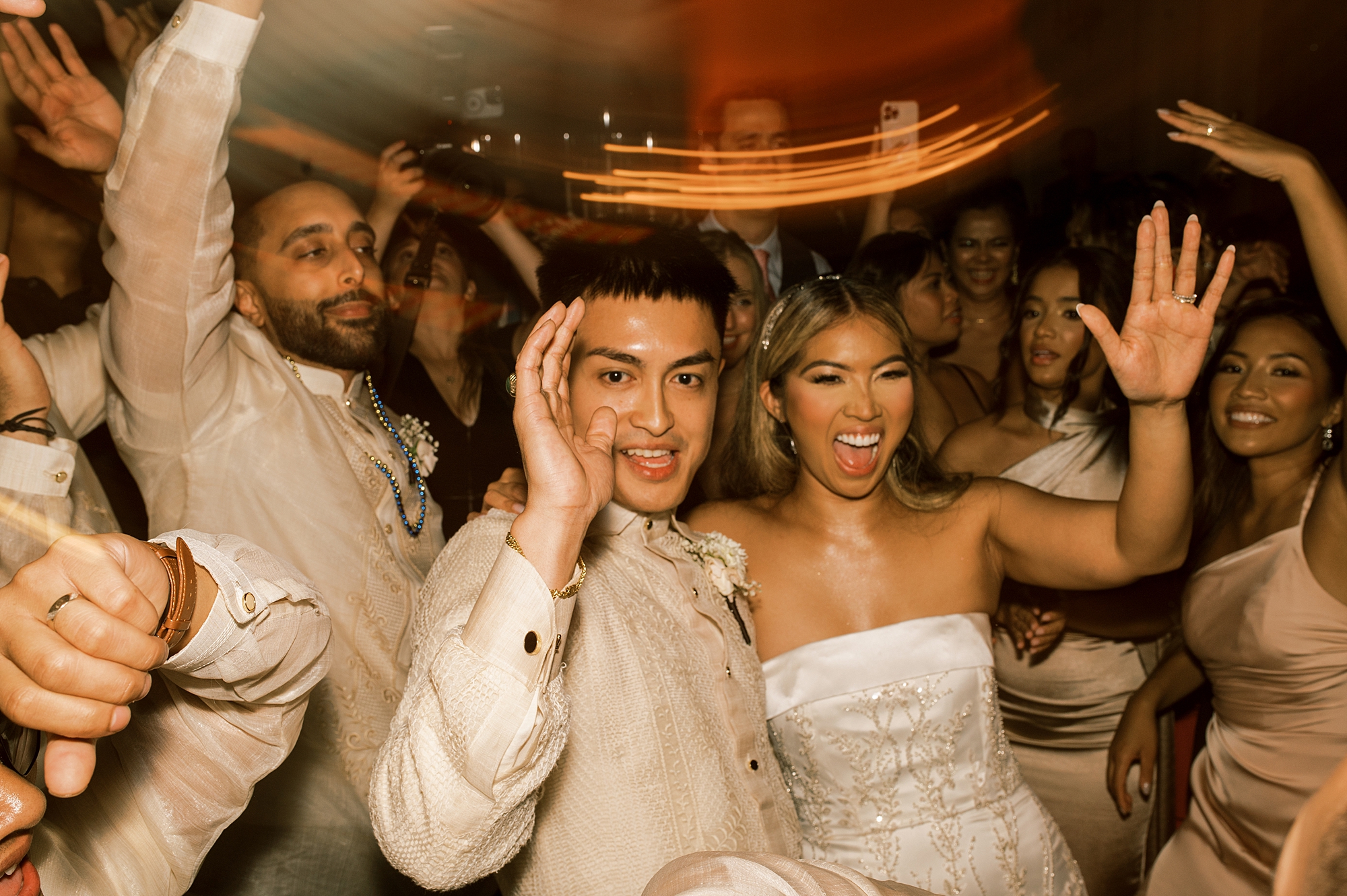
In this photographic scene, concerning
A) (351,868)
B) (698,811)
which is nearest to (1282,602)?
(698,811)

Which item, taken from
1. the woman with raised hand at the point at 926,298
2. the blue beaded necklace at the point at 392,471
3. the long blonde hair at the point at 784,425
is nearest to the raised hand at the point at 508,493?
the blue beaded necklace at the point at 392,471

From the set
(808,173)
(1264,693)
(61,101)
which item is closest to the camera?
(61,101)

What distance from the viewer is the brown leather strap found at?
22.1 inches

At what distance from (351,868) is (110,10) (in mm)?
1306

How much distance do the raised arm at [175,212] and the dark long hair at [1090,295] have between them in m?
1.85

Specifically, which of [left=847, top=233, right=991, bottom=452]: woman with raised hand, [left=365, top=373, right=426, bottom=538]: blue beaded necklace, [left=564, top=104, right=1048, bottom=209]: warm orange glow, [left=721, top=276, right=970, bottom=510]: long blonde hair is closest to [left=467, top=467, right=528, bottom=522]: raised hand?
[left=365, top=373, right=426, bottom=538]: blue beaded necklace

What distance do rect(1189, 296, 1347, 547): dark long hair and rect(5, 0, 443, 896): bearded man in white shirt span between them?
5.48ft

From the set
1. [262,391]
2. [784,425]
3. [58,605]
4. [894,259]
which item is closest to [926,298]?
[894,259]

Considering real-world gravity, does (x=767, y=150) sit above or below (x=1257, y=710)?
above

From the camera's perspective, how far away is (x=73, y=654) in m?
0.49

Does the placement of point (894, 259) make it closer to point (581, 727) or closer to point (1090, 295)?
point (1090, 295)

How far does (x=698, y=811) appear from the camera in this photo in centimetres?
99

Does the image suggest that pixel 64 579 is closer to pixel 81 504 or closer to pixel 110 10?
pixel 81 504

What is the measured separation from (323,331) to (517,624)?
99 centimetres
